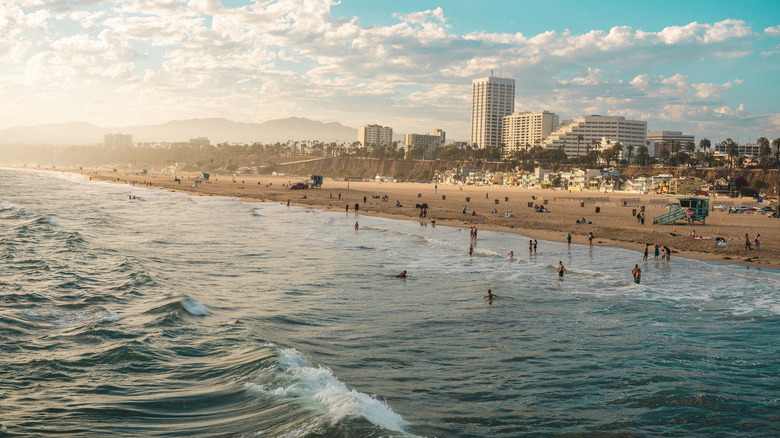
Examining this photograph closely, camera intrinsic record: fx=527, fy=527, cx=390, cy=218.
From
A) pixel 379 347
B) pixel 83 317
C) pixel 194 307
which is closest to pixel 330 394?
pixel 379 347

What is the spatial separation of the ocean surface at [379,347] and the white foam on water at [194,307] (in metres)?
0.08

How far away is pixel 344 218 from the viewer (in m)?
57.3

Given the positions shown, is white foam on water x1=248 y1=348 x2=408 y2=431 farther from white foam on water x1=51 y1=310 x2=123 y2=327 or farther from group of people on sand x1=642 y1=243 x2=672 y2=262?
group of people on sand x1=642 y1=243 x2=672 y2=262

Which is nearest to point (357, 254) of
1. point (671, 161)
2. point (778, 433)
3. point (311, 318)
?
point (311, 318)

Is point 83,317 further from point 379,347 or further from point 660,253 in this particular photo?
point 660,253

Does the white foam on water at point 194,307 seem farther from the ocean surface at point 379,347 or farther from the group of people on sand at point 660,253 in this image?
the group of people on sand at point 660,253

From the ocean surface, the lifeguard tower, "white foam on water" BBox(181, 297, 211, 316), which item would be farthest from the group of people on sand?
"white foam on water" BBox(181, 297, 211, 316)

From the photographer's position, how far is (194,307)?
63.3ft

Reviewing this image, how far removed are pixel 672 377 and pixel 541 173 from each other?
154224 mm

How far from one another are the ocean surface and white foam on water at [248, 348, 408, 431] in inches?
2.2

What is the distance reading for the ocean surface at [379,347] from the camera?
11.1m

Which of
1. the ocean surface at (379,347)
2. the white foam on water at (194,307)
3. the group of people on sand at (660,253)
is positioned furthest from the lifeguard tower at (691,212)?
the white foam on water at (194,307)

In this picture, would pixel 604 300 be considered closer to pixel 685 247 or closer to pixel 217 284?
pixel 217 284

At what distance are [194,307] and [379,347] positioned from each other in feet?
25.6
